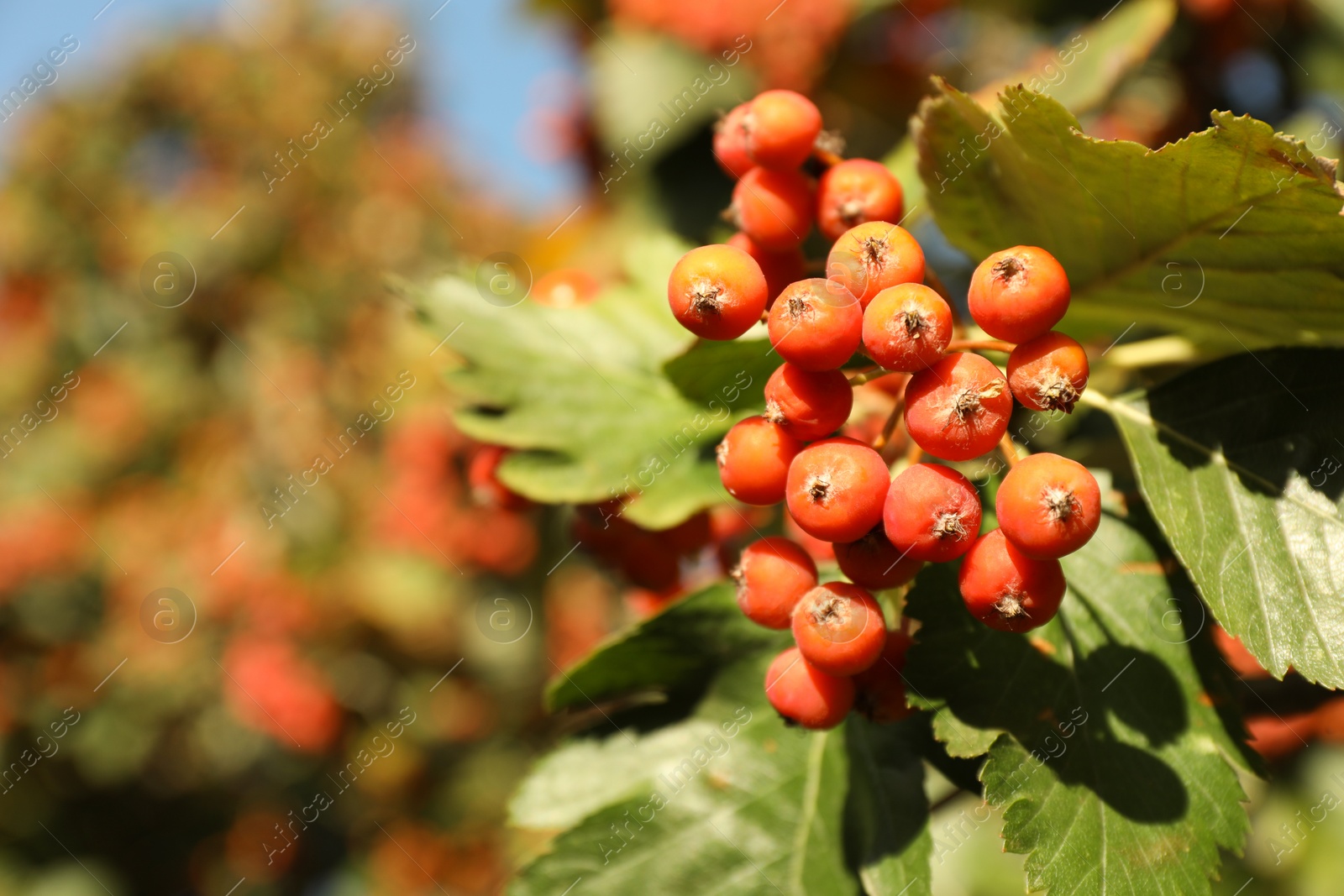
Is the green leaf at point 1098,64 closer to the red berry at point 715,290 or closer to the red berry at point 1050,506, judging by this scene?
the red berry at point 715,290

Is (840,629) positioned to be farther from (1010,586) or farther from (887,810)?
(887,810)

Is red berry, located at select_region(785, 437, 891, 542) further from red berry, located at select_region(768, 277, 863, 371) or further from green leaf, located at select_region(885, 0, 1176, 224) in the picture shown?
green leaf, located at select_region(885, 0, 1176, 224)

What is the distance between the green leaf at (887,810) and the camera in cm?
126

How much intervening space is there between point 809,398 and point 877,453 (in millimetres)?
102

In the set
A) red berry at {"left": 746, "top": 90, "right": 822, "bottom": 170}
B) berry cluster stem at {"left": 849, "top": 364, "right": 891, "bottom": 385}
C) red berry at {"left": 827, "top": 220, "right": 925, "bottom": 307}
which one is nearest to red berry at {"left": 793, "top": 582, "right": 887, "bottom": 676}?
berry cluster stem at {"left": 849, "top": 364, "right": 891, "bottom": 385}

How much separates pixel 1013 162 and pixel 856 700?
0.75 metres

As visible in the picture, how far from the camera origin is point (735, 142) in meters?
1.31

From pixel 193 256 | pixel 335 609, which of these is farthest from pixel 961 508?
pixel 193 256

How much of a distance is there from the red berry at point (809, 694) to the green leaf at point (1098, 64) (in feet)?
2.92

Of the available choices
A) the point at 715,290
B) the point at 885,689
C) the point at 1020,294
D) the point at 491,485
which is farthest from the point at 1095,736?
the point at 491,485

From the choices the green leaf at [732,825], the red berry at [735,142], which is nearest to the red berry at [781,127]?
the red berry at [735,142]

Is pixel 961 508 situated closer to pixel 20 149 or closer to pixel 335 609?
pixel 335 609

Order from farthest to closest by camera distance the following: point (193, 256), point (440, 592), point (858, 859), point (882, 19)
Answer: point (193, 256) < point (440, 592) < point (882, 19) < point (858, 859)

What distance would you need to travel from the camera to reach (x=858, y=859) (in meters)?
1.34
